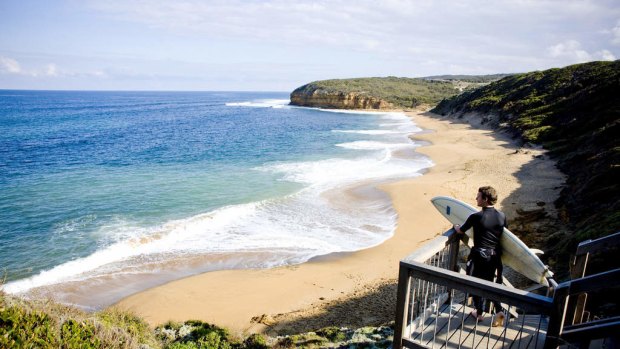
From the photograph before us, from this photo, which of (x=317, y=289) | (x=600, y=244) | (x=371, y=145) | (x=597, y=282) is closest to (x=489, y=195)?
(x=600, y=244)

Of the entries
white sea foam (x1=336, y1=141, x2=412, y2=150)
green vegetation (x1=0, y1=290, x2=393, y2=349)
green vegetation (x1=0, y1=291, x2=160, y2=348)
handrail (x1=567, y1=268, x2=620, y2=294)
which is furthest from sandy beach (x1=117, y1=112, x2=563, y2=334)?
white sea foam (x1=336, y1=141, x2=412, y2=150)

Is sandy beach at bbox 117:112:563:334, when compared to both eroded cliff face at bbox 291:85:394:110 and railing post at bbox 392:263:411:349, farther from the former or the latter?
eroded cliff face at bbox 291:85:394:110

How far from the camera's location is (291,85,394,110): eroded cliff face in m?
92.3

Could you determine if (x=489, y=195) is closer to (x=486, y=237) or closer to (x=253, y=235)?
(x=486, y=237)

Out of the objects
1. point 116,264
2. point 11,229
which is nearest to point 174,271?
point 116,264

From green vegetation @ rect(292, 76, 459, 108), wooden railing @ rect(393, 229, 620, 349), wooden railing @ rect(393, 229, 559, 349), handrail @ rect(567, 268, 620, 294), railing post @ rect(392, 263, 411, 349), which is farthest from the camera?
green vegetation @ rect(292, 76, 459, 108)

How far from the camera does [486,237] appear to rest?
4.45 meters

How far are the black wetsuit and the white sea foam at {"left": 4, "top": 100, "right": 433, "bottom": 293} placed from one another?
321 inches

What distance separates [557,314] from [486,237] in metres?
1.51

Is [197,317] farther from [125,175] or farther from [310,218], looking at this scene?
[125,175]

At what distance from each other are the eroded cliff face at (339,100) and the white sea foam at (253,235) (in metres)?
74.9

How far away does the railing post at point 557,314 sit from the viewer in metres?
2.91

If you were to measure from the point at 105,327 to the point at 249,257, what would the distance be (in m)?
7.39

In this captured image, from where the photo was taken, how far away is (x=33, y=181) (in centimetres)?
2194
